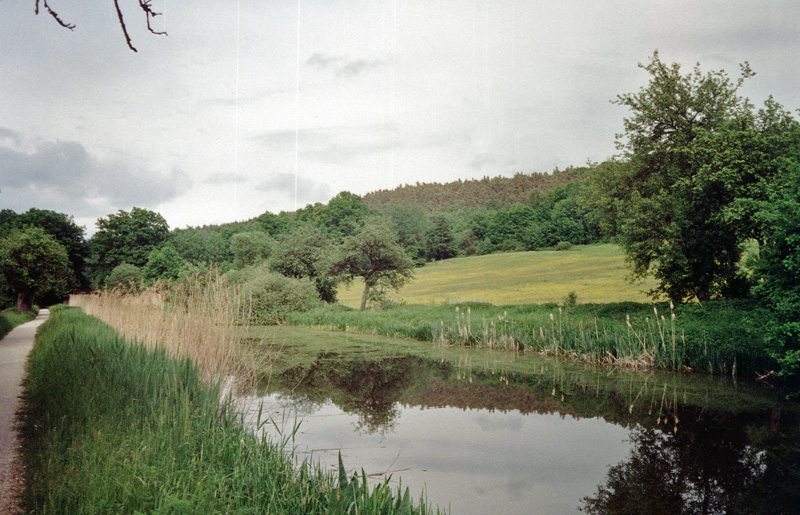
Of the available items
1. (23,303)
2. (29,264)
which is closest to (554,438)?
(29,264)

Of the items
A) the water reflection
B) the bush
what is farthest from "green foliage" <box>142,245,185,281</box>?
the water reflection

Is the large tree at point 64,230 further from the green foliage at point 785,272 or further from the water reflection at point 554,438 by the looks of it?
the green foliage at point 785,272

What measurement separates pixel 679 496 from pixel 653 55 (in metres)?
18.6

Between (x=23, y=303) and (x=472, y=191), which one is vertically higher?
(x=472, y=191)

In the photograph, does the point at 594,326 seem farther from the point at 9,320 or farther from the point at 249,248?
the point at 249,248

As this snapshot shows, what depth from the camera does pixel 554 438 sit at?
8.52m

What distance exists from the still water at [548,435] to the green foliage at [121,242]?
36.9 metres

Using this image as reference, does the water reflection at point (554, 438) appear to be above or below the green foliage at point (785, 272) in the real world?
below

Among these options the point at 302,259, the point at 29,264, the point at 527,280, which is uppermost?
the point at 302,259

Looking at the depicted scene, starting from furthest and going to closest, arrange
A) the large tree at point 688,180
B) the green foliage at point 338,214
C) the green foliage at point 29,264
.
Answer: the green foliage at point 338,214
the green foliage at point 29,264
the large tree at point 688,180

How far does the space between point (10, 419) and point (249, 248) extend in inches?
1375

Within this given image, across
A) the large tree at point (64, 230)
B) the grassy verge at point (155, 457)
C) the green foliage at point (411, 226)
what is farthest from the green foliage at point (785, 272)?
the green foliage at point (411, 226)

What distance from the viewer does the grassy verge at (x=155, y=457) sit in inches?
149

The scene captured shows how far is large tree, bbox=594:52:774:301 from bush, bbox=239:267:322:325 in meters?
17.5
